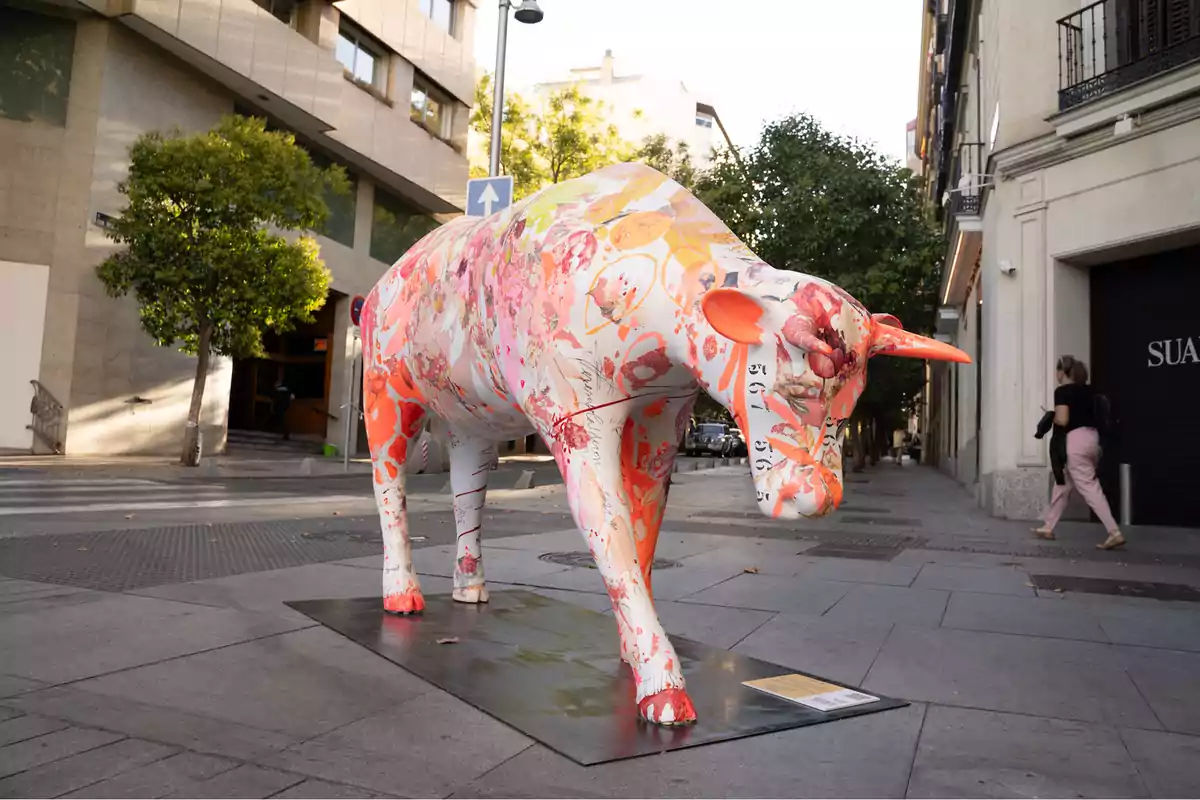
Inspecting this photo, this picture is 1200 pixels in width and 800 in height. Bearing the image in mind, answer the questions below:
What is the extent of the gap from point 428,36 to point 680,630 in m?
27.4

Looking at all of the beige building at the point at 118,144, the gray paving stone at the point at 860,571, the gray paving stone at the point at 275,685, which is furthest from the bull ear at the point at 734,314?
the beige building at the point at 118,144

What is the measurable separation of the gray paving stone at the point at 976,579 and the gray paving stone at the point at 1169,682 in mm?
1504

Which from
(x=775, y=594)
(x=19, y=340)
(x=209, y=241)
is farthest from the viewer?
(x=19, y=340)

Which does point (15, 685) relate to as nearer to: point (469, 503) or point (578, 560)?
point (469, 503)

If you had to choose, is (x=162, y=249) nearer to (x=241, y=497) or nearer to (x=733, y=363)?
(x=241, y=497)

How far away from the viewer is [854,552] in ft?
23.4

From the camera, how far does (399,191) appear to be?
2750 cm

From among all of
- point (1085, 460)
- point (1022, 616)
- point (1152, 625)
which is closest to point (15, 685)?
point (1022, 616)

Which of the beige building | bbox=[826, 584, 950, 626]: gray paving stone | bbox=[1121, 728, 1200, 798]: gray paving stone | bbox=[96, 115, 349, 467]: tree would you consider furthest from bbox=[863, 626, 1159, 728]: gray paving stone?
the beige building

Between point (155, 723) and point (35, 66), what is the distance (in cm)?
1912

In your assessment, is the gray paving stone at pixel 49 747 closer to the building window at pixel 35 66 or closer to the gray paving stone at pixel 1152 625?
the gray paving stone at pixel 1152 625

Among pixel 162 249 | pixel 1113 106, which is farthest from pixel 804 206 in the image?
pixel 162 249

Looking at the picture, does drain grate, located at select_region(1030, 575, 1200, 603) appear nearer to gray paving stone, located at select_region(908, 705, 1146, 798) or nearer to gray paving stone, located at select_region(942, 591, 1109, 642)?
gray paving stone, located at select_region(942, 591, 1109, 642)

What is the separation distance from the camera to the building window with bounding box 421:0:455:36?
91.4ft
